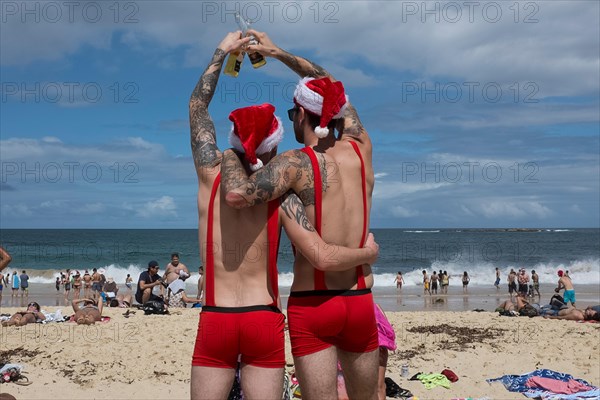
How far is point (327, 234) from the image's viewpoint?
3209 millimetres

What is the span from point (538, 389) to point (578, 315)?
6749 millimetres

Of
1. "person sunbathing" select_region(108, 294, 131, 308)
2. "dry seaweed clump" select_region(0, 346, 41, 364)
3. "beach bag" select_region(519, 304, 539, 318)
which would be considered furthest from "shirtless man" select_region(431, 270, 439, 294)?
"dry seaweed clump" select_region(0, 346, 41, 364)

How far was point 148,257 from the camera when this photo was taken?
5431cm

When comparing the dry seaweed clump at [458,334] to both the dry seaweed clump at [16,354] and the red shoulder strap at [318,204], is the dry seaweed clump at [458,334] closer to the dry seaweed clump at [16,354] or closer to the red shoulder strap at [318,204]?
the dry seaweed clump at [16,354]

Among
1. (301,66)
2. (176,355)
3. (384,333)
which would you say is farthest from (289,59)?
(176,355)

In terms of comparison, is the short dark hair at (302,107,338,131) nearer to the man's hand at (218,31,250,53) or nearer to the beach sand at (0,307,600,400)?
the man's hand at (218,31,250,53)

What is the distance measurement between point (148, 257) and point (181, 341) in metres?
45.9

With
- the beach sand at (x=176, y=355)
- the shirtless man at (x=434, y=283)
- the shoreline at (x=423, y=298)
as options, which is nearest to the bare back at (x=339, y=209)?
the beach sand at (x=176, y=355)

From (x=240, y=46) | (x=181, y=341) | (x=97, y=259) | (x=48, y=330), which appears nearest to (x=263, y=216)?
(x=240, y=46)

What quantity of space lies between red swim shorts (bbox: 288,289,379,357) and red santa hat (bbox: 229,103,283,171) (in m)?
0.76

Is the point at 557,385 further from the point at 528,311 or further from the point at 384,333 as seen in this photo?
the point at 528,311

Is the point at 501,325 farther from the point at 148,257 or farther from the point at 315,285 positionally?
the point at 148,257

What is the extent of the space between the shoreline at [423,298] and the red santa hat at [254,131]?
1910 centimetres

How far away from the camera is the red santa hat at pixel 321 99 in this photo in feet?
10.5
